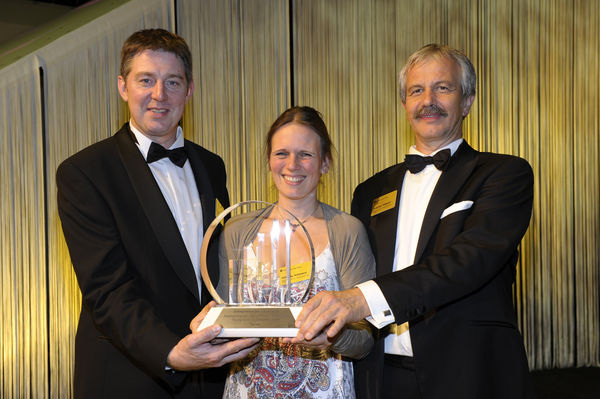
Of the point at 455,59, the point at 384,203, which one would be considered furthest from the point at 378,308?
the point at 455,59

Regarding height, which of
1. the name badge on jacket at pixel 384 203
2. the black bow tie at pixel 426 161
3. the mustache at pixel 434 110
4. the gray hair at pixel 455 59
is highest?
the gray hair at pixel 455 59

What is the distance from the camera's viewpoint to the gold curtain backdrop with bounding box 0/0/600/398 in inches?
140

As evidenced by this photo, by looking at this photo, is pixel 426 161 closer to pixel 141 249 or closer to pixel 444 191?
pixel 444 191

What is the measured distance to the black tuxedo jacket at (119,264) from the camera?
1.88 meters

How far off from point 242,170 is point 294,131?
1.96 metres

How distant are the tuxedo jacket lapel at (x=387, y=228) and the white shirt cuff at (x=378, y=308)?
0.39 meters

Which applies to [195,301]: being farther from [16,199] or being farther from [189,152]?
[16,199]

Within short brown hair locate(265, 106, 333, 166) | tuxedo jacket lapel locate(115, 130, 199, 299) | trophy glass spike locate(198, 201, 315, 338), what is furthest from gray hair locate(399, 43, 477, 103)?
tuxedo jacket lapel locate(115, 130, 199, 299)

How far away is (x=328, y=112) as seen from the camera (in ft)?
14.5

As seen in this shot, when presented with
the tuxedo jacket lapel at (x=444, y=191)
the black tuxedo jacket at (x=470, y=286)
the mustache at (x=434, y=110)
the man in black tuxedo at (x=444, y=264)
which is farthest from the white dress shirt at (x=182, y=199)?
the mustache at (x=434, y=110)

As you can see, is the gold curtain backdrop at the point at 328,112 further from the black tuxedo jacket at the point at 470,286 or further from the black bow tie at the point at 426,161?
the black tuxedo jacket at the point at 470,286

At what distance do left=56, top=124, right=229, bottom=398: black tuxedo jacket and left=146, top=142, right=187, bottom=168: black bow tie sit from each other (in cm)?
7

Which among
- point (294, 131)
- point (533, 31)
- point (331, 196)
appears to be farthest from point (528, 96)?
point (294, 131)

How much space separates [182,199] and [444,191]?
100 centimetres
